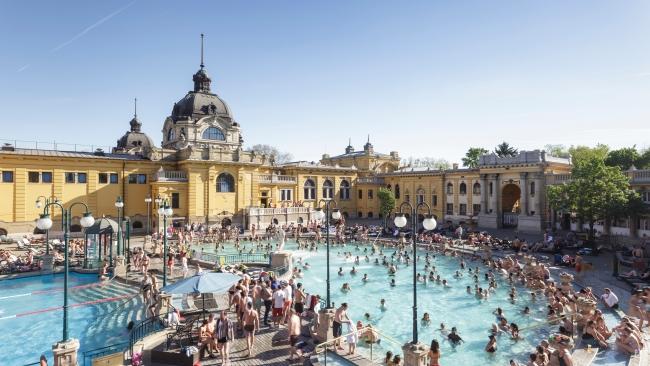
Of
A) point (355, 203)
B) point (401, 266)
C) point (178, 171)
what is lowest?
point (401, 266)

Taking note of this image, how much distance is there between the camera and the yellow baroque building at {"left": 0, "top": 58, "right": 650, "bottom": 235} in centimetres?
3516

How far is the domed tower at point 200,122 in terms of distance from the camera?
45469 millimetres

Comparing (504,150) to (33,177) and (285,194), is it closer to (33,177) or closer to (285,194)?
(285,194)

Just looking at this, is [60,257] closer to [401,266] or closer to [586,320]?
[401,266]

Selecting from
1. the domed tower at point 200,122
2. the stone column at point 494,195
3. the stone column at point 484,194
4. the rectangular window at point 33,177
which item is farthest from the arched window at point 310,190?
the rectangular window at point 33,177

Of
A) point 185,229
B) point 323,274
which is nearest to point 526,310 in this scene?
point 323,274

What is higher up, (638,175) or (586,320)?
(638,175)

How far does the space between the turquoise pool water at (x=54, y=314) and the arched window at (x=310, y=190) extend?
33117 mm

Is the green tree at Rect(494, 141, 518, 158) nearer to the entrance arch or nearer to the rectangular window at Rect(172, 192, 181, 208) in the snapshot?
the entrance arch

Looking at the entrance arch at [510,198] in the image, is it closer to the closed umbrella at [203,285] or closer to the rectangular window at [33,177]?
the closed umbrella at [203,285]

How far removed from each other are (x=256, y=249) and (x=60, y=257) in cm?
1383

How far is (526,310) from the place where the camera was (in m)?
17.8

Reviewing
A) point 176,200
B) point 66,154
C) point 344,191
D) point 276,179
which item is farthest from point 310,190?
point 66,154

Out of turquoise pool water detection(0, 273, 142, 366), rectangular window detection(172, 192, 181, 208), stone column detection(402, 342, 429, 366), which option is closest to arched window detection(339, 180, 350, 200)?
rectangular window detection(172, 192, 181, 208)
